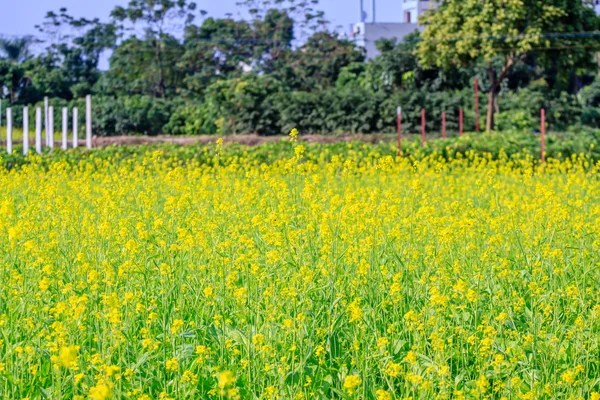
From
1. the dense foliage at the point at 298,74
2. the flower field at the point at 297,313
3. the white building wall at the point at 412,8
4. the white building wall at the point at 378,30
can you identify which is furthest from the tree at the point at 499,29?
the white building wall at the point at 412,8

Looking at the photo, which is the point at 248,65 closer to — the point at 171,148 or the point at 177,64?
the point at 177,64

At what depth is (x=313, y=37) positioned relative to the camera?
39.3m

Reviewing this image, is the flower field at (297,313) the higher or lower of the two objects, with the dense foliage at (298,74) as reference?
lower

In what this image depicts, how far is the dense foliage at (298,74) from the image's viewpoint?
2620 cm

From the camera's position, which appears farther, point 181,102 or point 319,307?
point 181,102

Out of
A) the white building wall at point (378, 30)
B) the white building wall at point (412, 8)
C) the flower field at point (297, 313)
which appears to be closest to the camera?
the flower field at point (297, 313)

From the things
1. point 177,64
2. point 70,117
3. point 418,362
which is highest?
point 177,64

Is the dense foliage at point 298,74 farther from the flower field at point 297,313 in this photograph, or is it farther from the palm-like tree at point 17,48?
the flower field at point 297,313

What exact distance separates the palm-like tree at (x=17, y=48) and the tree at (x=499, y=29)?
20448 mm

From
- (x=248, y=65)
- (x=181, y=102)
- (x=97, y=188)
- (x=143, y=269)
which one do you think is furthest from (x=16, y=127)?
(x=143, y=269)

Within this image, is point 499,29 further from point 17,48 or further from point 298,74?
point 17,48

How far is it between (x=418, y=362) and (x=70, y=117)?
1112 inches

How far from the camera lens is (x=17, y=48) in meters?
39.7

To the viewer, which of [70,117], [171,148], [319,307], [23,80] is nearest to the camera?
[319,307]
